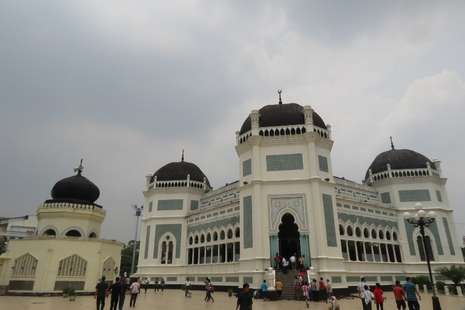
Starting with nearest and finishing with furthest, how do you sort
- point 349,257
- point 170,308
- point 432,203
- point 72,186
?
1. point 170,308
2. point 349,257
3. point 72,186
4. point 432,203

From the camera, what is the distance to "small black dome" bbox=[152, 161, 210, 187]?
37.4m

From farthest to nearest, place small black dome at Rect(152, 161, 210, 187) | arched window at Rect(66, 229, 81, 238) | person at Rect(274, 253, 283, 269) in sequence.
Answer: small black dome at Rect(152, 161, 210, 187), arched window at Rect(66, 229, 81, 238), person at Rect(274, 253, 283, 269)

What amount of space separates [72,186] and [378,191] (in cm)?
3162

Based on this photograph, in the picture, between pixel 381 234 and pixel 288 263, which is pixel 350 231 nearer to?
pixel 381 234

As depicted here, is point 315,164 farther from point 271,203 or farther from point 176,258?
point 176,258

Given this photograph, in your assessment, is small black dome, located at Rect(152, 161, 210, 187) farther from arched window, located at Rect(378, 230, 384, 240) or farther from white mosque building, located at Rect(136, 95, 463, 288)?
arched window, located at Rect(378, 230, 384, 240)

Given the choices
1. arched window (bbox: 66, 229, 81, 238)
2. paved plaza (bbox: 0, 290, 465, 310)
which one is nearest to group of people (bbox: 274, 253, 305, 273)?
paved plaza (bbox: 0, 290, 465, 310)

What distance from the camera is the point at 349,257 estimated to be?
26.1m

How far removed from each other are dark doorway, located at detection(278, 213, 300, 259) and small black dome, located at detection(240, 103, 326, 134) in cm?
788

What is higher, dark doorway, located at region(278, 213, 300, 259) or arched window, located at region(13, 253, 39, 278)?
dark doorway, located at region(278, 213, 300, 259)

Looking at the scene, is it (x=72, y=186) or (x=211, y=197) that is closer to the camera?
(x=72, y=186)

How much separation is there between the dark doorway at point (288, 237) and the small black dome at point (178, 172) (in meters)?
16.1

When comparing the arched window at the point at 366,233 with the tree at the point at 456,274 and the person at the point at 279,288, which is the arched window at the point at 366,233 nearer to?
the tree at the point at 456,274

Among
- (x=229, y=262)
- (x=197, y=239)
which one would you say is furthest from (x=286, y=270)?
(x=197, y=239)
